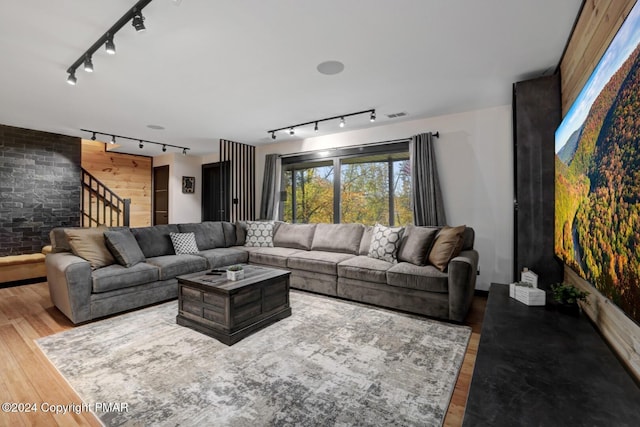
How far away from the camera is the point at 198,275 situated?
9.93 feet

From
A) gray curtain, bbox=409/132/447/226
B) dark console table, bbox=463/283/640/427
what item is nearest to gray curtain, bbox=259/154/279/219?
gray curtain, bbox=409/132/447/226

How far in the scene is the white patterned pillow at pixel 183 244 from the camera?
4223mm

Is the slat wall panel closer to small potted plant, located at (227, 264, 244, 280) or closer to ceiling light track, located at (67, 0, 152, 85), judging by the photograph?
ceiling light track, located at (67, 0, 152, 85)

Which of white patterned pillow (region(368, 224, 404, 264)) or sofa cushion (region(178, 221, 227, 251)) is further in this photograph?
sofa cushion (region(178, 221, 227, 251))

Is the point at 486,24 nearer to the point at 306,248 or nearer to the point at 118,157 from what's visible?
the point at 306,248

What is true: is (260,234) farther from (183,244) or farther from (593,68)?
Answer: (593,68)

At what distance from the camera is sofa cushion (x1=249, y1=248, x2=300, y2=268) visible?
4.32 m

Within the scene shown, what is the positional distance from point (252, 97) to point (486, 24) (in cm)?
252

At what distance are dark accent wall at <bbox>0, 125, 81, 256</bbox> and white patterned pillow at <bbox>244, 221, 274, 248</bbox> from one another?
126 inches

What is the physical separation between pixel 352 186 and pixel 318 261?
1.76m

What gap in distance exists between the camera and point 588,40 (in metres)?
1.82

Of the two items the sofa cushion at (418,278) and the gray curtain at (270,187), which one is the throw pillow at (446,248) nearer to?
the sofa cushion at (418,278)

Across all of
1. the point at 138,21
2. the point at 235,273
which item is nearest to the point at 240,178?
the point at 235,273

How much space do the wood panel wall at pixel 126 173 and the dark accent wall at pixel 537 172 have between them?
7.98 meters
